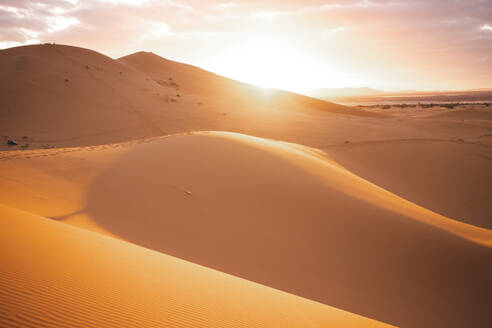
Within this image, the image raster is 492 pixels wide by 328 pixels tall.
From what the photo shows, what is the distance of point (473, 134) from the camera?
18984 mm

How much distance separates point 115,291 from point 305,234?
3.38 meters

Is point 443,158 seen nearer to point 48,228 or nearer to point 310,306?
point 310,306

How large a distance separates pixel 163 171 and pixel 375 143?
11358mm

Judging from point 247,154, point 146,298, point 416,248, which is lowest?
point 416,248

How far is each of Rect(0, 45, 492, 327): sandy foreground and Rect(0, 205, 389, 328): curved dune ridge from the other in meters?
0.01

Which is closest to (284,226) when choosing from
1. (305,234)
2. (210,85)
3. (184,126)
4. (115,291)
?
(305,234)

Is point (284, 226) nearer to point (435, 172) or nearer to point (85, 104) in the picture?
point (435, 172)

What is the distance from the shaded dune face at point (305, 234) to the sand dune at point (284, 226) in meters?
0.02

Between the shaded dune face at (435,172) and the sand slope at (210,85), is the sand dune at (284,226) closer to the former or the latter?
the shaded dune face at (435,172)

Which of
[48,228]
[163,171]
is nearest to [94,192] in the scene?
[163,171]

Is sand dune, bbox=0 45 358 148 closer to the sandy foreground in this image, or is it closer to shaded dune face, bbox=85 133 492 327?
the sandy foreground

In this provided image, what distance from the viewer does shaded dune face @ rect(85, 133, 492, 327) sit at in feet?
13.0

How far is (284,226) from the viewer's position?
17.0 ft

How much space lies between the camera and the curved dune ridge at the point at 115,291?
6.41 ft
